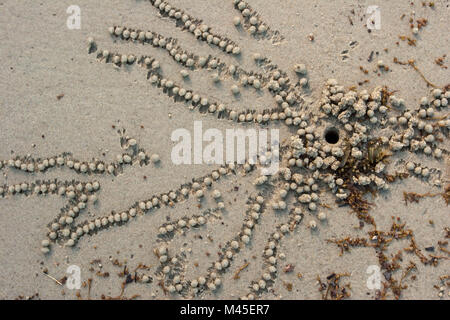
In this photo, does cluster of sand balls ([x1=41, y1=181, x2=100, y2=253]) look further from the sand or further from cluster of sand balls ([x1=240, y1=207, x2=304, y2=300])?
cluster of sand balls ([x1=240, y1=207, x2=304, y2=300])

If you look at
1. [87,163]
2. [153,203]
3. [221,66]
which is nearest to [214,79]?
[221,66]

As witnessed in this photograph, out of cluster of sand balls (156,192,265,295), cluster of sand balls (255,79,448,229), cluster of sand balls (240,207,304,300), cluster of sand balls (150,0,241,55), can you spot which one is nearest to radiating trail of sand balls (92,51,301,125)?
cluster of sand balls (255,79,448,229)

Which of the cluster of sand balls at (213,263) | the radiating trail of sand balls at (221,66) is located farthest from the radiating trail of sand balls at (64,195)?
the radiating trail of sand balls at (221,66)

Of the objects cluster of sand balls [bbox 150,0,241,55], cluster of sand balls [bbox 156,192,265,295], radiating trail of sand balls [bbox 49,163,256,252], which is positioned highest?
cluster of sand balls [bbox 150,0,241,55]

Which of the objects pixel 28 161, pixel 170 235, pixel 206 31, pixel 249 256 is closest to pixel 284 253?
pixel 249 256

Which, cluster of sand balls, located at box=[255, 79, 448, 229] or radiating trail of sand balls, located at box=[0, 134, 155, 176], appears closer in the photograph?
cluster of sand balls, located at box=[255, 79, 448, 229]

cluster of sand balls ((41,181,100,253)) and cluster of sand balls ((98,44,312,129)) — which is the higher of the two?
cluster of sand balls ((98,44,312,129))
